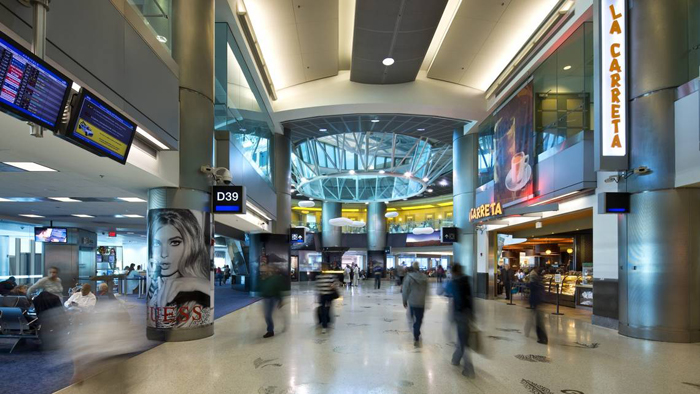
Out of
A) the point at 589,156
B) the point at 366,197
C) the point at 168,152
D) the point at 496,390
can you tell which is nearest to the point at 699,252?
the point at 589,156

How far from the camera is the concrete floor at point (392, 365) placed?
18.4 feet

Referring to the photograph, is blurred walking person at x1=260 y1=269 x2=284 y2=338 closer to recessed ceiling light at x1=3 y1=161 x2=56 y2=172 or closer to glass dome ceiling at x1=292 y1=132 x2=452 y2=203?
recessed ceiling light at x1=3 y1=161 x2=56 y2=172

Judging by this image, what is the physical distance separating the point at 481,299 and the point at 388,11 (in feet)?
40.6

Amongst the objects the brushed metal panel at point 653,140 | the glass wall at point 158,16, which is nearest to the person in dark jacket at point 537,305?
the brushed metal panel at point 653,140

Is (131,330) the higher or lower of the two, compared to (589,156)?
lower

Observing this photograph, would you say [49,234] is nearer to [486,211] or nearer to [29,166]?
[29,166]

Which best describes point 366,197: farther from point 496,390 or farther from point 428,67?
point 496,390

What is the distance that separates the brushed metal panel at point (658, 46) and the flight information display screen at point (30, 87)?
1039 centimetres

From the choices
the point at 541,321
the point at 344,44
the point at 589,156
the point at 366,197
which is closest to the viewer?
the point at 541,321

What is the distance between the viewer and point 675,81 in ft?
30.2

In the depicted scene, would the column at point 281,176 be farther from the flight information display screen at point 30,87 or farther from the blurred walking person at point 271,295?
the flight information display screen at point 30,87

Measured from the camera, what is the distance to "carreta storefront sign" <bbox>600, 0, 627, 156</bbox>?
967 cm

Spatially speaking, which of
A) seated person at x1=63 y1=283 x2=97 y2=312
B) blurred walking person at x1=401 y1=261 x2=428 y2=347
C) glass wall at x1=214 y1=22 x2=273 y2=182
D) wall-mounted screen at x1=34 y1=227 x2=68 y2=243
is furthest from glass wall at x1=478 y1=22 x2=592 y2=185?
wall-mounted screen at x1=34 y1=227 x2=68 y2=243

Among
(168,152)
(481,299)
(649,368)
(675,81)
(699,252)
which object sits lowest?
(481,299)
